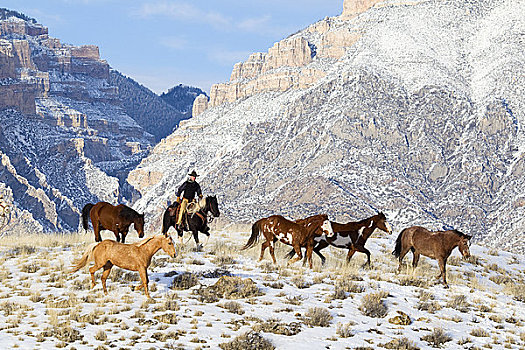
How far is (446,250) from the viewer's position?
55.2ft

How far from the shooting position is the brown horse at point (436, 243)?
661 inches

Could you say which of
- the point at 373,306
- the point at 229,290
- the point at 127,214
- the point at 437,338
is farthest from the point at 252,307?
the point at 127,214

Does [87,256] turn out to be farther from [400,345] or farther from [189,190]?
[400,345]

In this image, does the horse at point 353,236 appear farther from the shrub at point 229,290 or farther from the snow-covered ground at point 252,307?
the shrub at point 229,290

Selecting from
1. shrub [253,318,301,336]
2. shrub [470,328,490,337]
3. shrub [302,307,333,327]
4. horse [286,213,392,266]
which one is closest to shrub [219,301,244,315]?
shrub [253,318,301,336]

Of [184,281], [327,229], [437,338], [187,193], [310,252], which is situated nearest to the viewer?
[437,338]

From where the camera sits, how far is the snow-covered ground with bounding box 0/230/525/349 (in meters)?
11.5

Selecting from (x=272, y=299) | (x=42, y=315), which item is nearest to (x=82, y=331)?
(x=42, y=315)

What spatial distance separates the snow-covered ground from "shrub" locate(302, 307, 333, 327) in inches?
0.9

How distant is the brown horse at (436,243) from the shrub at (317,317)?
512cm

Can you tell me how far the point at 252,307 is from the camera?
13.4 meters

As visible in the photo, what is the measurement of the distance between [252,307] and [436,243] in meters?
6.49

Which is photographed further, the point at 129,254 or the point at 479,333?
the point at 129,254

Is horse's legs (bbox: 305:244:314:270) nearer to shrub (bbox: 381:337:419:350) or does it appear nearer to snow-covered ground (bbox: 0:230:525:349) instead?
snow-covered ground (bbox: 0:230:525:349)
